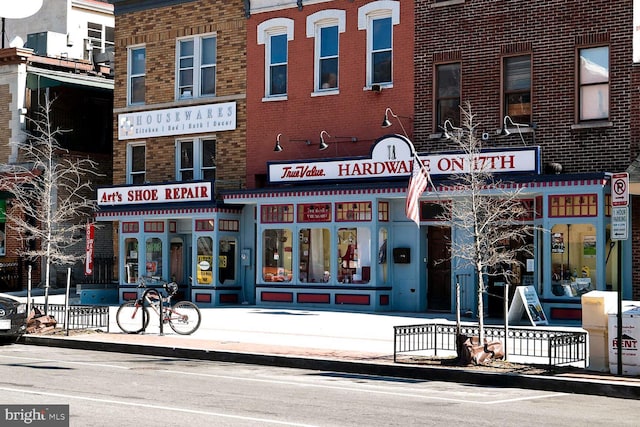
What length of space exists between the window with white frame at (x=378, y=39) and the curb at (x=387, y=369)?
1215cm

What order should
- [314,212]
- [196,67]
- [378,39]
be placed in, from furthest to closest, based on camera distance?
[196,67] < [378,39] < [314,212]

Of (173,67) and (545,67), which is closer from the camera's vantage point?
(545,67)

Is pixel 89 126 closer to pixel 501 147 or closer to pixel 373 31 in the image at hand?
pixel 373 31

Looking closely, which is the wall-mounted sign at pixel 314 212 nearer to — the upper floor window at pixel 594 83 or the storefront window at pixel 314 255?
the storefront window at pixel 314 255

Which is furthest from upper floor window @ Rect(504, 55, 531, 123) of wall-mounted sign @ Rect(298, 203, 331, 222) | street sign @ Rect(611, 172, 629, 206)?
street sign @ Rect(611, 172, 629, 206)

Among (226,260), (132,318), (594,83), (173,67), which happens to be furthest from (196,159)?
(594,83)

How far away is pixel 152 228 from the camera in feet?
106

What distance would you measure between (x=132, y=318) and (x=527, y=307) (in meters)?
8.71

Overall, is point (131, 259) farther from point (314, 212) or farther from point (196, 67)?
point (314, 212)

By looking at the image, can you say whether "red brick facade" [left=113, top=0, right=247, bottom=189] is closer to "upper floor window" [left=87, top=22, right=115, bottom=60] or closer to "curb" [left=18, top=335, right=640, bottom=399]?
"upper floor window" [left=87, top=22, right=115, bottom=60]

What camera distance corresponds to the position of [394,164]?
26.4 meters

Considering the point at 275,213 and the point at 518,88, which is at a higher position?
the point at 518,88

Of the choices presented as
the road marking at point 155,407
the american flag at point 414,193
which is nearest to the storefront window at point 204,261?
the american flag at point 414,193

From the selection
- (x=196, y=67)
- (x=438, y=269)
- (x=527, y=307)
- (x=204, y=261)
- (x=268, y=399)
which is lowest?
(x=268, y=399)
